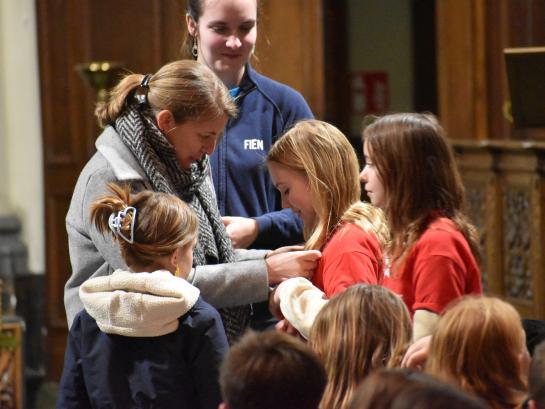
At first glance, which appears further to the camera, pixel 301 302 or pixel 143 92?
pixel 143 92

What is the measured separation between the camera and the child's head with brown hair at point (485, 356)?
83.0 inches

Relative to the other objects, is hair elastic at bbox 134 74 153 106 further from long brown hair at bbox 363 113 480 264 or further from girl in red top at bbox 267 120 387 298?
long brown hair at bbox 363 113 480 264

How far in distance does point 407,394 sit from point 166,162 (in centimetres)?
141

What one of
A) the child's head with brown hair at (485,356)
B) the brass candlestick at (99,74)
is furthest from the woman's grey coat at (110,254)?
the brass candlestick at (99,74)

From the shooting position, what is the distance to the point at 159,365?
7.99 feet

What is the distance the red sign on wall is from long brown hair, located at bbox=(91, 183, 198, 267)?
6.79 m

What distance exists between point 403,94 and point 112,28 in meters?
3.38

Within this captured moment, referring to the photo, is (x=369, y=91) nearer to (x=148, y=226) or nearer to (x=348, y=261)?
(x=348, y=261)

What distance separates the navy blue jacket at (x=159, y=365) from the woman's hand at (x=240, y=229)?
471mm

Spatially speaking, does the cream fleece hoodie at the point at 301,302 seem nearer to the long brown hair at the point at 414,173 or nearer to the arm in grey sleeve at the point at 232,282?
the arm in grey sleeve at the point at 232,282

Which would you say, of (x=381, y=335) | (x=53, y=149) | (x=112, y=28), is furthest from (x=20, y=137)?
(x=381, y=335)

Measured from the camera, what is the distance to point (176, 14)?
6512 millimetres

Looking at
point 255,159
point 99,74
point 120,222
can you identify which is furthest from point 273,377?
point 99,74

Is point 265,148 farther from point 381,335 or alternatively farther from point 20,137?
point 20,137
